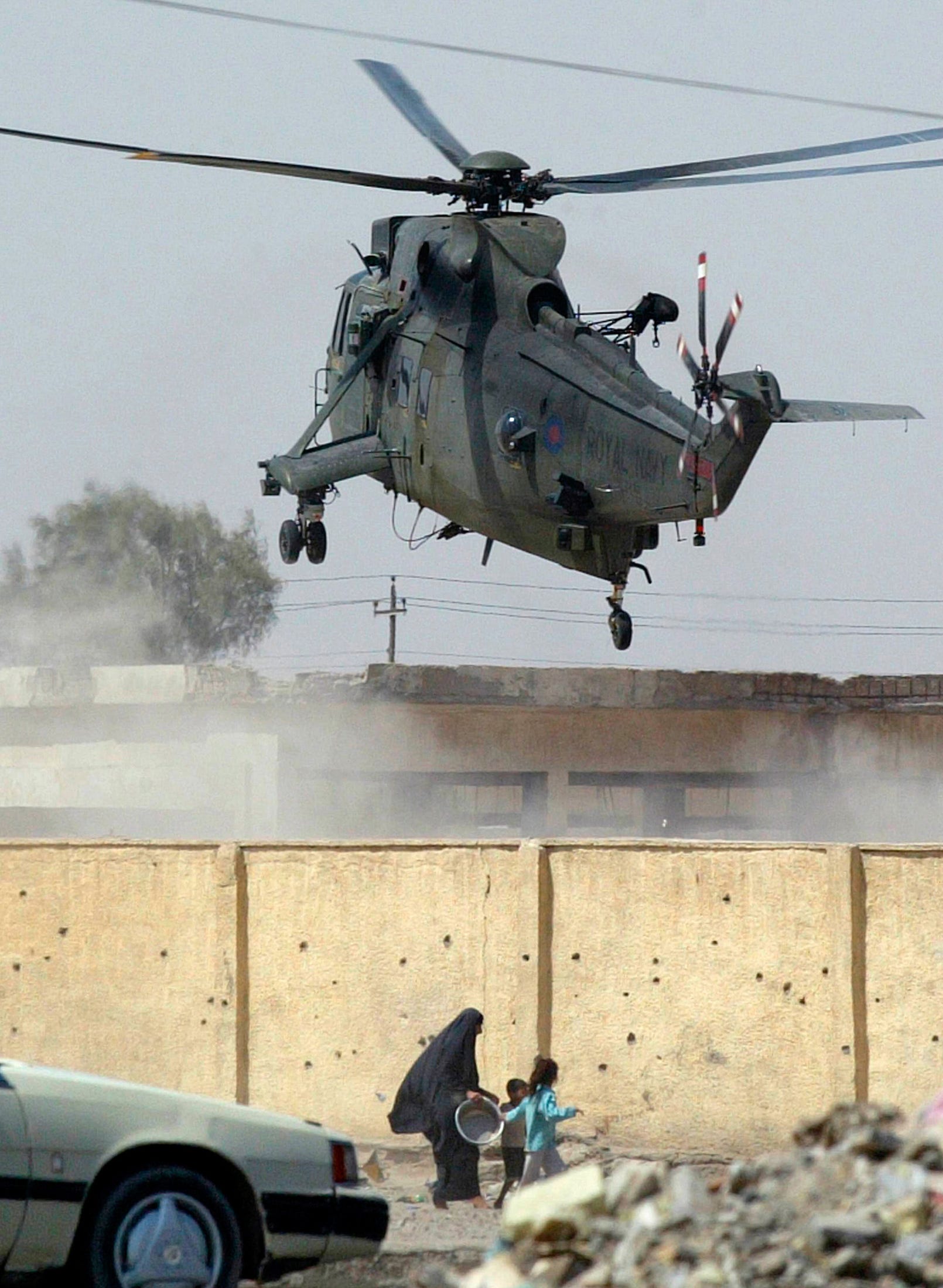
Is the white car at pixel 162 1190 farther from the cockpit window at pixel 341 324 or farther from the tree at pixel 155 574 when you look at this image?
the tree at pixel 155 574

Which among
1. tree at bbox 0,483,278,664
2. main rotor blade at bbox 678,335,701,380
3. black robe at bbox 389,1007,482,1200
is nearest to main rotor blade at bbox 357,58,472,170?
main rotor blade at bbox 678,335,701,380

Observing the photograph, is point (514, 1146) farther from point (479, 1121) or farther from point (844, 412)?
point (844, 412)

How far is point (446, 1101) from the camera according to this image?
11836mm

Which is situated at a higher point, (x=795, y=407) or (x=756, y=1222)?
(x=795, y=407)

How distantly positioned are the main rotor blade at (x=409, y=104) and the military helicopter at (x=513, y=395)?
21 millimetres

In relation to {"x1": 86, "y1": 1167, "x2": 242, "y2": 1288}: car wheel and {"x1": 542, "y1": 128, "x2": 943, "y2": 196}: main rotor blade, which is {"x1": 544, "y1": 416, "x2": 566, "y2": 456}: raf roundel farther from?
{"x1": 86, "y1": 1167, "x2": 242, "y2": 1288}: car wheel

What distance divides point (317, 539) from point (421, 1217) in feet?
38.2

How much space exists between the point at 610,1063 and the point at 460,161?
12351 mm

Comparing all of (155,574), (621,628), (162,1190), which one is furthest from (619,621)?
(155,574)

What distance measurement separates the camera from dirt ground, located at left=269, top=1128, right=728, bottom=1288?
9.71m

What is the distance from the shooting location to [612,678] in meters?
25.7

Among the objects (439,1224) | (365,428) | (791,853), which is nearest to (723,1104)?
(791,853)

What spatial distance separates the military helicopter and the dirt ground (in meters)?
6.80

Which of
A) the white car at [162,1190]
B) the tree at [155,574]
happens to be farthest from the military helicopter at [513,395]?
the tree at [155,574]
